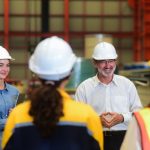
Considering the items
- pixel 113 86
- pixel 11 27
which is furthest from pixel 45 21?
pixel 113 86

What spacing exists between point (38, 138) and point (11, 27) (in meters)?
13.9

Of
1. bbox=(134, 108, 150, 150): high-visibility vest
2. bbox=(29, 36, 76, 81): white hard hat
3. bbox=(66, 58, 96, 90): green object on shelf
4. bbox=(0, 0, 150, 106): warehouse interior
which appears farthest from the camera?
bbox=(0, 0, 150, 106): warehouse interior

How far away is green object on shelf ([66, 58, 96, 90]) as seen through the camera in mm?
7754

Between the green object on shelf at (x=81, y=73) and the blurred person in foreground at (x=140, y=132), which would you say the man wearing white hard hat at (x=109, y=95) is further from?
the green object on shelf at (x=81, y=73)

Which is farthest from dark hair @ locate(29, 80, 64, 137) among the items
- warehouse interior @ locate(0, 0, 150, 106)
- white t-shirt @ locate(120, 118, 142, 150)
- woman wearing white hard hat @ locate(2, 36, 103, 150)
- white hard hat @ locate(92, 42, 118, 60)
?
warehouse interior @ locate(0, 0, 150, 106)

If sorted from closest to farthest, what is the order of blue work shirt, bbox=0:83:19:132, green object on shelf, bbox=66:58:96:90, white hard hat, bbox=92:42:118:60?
blue work shirt, bbox=0:83:19:132 → white hard hat, bbox=92:42:118:60 → green object on shelf, bbox=66:58:96:90

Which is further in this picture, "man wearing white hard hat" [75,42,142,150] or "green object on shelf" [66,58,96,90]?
"green object on shelf" [66,58,96,90]

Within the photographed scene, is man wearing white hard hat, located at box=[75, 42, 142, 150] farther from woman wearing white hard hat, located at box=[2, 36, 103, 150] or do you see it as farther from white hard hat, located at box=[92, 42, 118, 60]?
woman wearing white hard hat, located at box=[2, 36, 103, 150]

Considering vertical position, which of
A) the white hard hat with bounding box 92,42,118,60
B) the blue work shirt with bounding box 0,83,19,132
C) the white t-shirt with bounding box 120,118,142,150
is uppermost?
the white hard hat with bounding box 92,42,118,60

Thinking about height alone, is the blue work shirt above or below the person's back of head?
below

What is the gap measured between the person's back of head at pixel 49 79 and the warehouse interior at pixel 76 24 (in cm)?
1313

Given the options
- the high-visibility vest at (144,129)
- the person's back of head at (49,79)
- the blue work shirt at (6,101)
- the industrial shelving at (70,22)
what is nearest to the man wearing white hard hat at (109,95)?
the blue work shirt at (6,101)

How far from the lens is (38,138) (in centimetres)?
210

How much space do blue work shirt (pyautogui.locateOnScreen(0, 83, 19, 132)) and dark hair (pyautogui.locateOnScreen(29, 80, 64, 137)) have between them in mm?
1679
